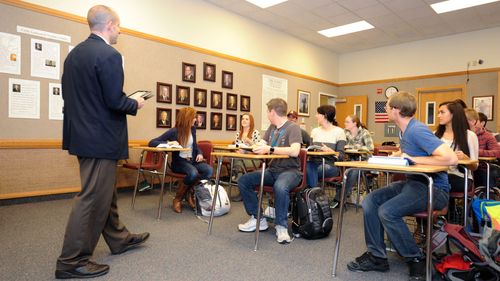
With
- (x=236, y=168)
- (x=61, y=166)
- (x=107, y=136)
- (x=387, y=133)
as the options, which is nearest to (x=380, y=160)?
(x=107, y=136)

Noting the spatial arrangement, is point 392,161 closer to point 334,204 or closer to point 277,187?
point 277,187

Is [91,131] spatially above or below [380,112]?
below

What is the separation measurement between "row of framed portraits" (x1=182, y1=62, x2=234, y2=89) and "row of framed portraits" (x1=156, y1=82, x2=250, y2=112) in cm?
17

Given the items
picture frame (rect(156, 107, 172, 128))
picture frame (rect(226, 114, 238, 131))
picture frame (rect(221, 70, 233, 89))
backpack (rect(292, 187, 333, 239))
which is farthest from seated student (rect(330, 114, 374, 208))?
picture frame (rect(156, 107, 172, 128))

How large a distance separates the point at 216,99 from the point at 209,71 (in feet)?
1.72

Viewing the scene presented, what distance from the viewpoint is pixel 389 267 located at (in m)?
2.29

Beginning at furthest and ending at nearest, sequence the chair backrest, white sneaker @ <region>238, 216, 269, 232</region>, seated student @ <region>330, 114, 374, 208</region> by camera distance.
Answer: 1. seated student @ <region>330, 114, 374, 208</region>
2. the chair backrest
3. white sneaker @ <region>238, 216, 269, 232</region>

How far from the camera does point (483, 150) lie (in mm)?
3652

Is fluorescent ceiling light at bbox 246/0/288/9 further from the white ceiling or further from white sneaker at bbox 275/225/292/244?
white sneaker at bbox 275/225/292/244

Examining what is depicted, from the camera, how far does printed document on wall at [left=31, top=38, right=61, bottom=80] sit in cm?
409

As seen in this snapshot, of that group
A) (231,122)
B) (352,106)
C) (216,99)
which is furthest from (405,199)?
(352,106)

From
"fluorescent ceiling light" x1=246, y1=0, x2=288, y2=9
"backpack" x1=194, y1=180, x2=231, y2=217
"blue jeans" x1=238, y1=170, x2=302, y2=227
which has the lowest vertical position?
"backpack" x1=194, y1=180, x2=231, y2=217

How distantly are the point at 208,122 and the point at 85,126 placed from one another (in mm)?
4089

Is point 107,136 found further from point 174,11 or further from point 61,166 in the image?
point 174,11
